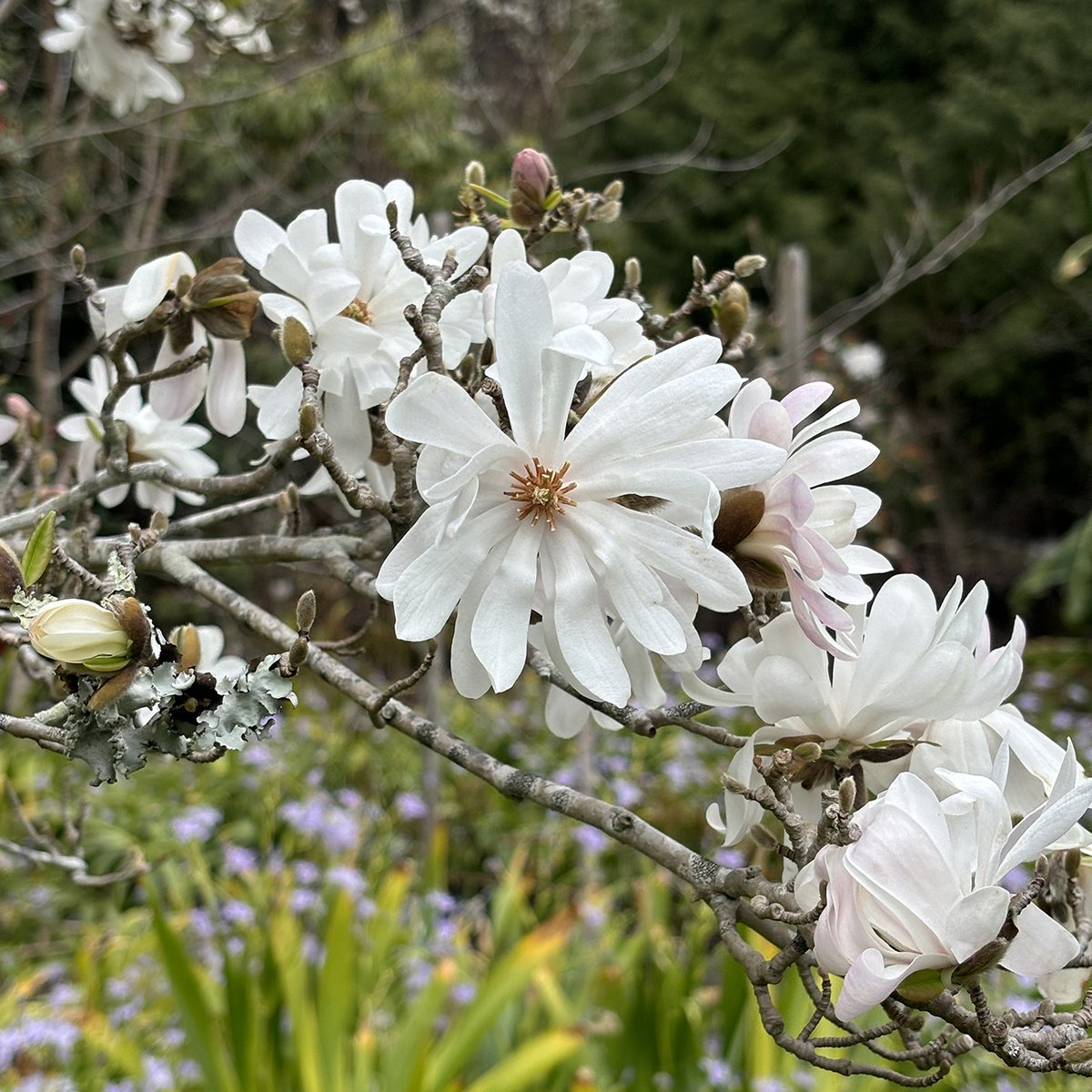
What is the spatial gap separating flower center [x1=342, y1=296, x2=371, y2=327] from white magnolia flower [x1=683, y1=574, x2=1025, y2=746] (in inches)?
11.5

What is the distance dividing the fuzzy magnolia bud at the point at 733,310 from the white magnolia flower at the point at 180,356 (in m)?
0.32

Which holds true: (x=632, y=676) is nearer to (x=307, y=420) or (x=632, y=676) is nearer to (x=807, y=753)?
(x=807, y=753)

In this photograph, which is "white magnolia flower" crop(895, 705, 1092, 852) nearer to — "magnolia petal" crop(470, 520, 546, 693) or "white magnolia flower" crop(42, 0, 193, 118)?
"magnolia petal" crop(470, 520, 546, 693)

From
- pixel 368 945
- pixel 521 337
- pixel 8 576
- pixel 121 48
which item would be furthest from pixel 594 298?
pixel 368 945

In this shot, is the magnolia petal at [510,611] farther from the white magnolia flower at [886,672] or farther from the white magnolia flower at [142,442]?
the white magnolia flower at [142,442]

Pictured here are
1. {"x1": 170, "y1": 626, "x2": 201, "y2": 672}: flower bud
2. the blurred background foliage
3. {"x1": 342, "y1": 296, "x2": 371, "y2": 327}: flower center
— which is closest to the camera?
{"x1": 170, "y1": 626, "x2": 201, "y2": 672}: flower bud

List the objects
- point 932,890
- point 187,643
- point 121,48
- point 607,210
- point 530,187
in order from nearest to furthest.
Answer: point 932,890, point 187,643, point 530,187, point 607,210, point 121,48

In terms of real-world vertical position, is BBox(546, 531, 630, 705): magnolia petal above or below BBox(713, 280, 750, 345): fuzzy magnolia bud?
below

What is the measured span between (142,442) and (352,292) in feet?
0.94

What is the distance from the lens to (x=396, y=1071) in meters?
1.39

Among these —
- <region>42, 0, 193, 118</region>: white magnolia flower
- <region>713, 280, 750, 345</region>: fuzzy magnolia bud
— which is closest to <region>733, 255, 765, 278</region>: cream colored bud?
<region>713, 280, 750, 345</region>: fuzzy magnolia bud

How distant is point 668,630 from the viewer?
44 cm

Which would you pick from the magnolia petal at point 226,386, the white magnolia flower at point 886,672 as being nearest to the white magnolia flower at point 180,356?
the magnolia petal at point 226,386

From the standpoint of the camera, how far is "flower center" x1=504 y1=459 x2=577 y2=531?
0.47 metres
